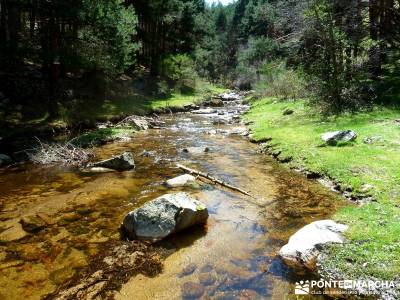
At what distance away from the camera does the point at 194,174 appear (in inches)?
602

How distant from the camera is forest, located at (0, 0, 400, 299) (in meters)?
7.78

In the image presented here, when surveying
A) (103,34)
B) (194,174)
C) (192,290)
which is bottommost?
(192,290)

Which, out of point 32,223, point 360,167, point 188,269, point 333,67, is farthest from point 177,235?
point 333,67

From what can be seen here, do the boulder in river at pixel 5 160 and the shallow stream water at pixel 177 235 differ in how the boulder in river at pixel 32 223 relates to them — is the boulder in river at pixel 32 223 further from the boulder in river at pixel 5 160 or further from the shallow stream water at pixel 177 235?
the boulder in river at pixel 5 160

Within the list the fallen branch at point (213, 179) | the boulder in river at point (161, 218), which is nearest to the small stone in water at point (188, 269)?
the boulder in river at point (161, 218)

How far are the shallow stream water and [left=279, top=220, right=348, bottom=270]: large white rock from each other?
379 millimetres

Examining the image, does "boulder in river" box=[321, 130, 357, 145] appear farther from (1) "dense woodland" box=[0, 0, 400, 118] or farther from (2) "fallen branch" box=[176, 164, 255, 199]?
(1) "dense woodland" box=[0, 0, 400, 118]

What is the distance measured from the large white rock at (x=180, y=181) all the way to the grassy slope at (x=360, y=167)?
16.9 feet

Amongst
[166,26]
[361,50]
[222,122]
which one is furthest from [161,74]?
[361,50]

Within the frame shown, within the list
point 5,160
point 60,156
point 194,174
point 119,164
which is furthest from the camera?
point 60,156

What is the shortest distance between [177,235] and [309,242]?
3366mm

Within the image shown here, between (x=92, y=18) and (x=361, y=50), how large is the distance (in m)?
19.9

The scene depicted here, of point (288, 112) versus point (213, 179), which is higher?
point (288, 112)

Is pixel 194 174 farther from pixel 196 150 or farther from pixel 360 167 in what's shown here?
pixel 360 167
